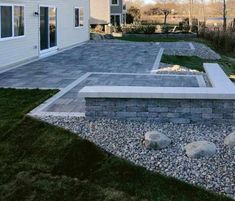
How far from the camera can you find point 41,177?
479 centimetres

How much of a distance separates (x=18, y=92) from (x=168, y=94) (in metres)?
3.76

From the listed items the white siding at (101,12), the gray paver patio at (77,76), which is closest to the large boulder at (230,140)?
the gray paver patio at (77,76)

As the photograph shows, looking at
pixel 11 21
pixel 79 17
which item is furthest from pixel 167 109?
pixel 79 17

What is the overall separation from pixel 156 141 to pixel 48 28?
12382mm

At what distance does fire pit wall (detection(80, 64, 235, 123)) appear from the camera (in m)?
6.35

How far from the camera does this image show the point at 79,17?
23.0 metres

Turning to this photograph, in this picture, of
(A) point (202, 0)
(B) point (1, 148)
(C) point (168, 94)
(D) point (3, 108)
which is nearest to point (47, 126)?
(B) point (1, 148)

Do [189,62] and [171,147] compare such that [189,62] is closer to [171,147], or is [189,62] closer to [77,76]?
[77,76]

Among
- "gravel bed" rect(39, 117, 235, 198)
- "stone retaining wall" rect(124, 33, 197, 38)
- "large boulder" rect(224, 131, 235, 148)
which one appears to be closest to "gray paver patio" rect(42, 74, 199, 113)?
"gravel bed" rect(39, 117, 235, 198)

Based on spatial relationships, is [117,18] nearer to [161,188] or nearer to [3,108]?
[3,108]

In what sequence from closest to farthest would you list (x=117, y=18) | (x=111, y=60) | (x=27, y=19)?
1. (x=27, y=19)
2. (x=111, y=60)
3. (x=117, y=18)

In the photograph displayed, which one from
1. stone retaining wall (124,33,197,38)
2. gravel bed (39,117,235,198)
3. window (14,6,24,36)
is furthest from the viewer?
stone retaining wall (124,33,197,38)

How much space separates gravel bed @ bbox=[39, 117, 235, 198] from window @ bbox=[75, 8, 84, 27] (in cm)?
1644

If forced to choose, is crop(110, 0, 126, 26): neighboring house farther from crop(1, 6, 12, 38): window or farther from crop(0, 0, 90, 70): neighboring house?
crop(1, 6, 12, 38): window
